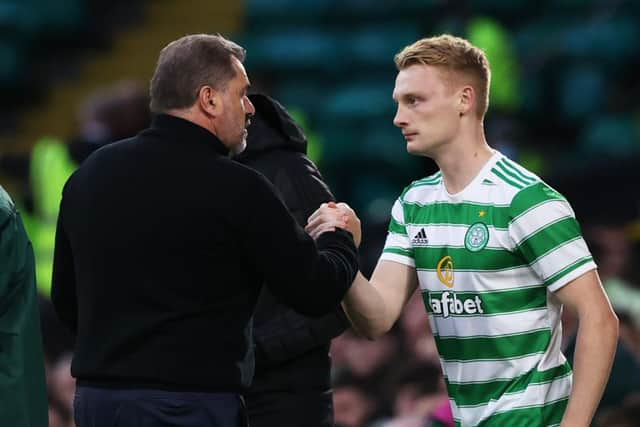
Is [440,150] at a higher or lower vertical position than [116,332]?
higher

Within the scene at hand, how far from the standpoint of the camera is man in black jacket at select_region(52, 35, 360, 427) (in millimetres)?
3711

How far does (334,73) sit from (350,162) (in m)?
1.17

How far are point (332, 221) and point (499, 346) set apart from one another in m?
0.51

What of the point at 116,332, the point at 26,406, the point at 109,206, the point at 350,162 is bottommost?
the point at 350,162

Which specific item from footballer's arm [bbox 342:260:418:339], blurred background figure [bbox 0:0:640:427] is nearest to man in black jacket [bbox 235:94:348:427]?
footballer's arm [bbox 342:260:418:339]

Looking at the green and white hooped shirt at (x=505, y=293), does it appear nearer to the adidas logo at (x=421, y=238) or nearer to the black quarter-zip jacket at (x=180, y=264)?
the adidas logo at (x=421, y=238)

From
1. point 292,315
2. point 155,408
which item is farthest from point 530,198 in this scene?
point 155,408

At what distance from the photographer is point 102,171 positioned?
3.85 meters

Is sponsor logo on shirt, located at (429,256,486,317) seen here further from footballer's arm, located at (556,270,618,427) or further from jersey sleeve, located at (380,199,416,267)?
footballer's arm, located at (556,270,618,427)

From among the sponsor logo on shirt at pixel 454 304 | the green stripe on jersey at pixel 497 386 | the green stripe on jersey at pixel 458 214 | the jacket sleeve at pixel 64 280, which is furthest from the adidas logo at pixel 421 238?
the jacket sleeve at pixel 64 280

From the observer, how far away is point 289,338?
4340 mm

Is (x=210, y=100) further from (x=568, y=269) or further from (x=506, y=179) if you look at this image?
(x=568, y=269)

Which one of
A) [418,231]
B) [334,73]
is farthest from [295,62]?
[418,231]

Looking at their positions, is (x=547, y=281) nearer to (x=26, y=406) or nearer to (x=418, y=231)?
(x=418, y=231)
